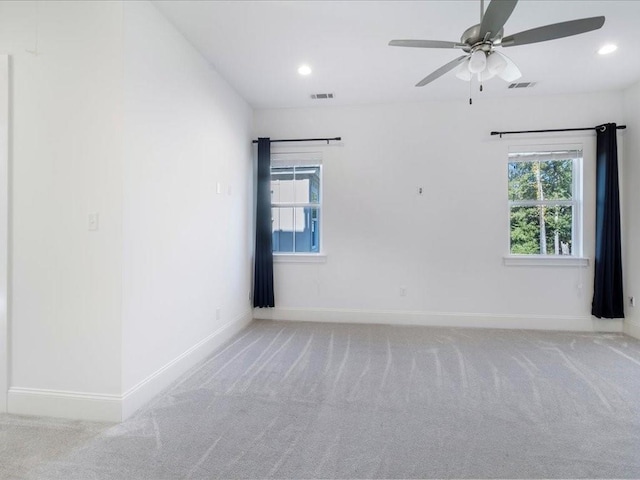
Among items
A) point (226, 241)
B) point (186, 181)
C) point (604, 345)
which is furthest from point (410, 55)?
point (604, 345)

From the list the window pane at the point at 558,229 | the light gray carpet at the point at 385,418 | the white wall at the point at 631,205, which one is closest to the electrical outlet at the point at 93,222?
the light gray carpet at the point at 385,418

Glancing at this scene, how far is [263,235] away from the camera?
179 inches

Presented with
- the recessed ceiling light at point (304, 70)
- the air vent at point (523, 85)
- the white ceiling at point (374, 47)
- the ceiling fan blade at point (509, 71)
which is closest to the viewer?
the ceiling fan blade at point (509, 71)

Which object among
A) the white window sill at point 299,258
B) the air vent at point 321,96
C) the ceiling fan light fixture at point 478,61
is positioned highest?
the air vent at point 321,96

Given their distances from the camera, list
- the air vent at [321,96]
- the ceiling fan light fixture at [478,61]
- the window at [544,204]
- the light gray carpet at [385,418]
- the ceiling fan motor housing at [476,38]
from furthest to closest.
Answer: the window at [544,204]
the air vent at [321,96]
the ceiling fan light fixture at [478,61]
the ceiling fan motor housing at [476,38]
the light gray carpet at [385,418]

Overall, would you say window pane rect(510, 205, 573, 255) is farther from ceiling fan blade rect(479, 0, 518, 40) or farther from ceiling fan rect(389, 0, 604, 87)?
ceiling fan blade rect(479, 0, 518, 40)

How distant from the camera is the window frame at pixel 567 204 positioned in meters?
4.16

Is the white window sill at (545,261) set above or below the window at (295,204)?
below

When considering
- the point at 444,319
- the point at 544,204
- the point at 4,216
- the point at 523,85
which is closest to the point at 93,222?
the point at 4,216

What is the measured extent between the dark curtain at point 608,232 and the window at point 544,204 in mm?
247

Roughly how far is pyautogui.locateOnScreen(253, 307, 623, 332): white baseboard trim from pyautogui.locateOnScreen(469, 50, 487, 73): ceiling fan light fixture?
3020 mm

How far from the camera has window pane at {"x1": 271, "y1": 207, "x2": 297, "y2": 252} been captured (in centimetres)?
474

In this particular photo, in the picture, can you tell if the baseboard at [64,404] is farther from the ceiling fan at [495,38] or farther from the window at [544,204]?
the window at [544,204]

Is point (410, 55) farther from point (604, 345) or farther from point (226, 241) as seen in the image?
point (604, 345)
